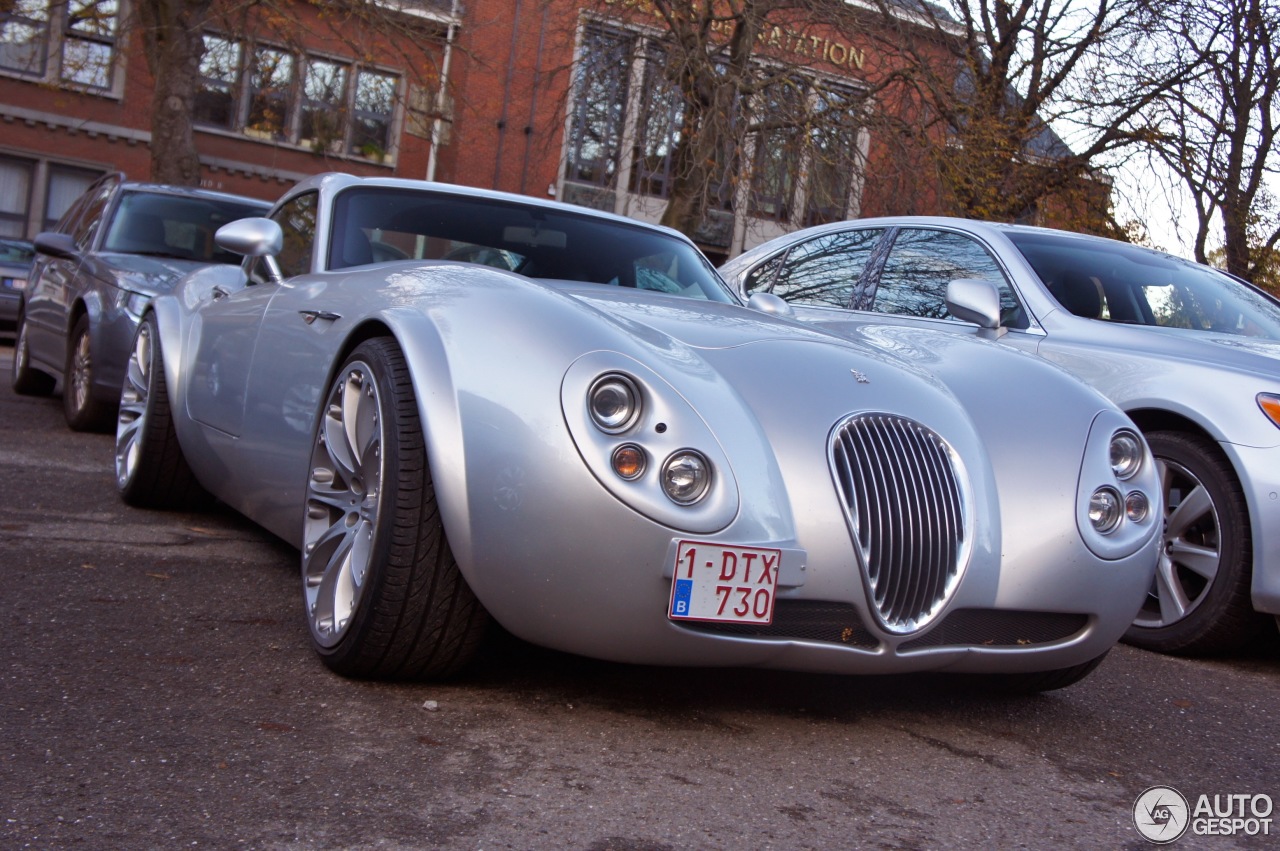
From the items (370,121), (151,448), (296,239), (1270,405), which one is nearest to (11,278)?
(151,448)

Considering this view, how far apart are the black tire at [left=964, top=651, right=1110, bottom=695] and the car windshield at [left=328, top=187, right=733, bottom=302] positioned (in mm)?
1562

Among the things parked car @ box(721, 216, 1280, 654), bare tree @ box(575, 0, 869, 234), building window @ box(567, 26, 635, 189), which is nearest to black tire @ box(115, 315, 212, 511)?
parked car @ box(721, 216, 1280, 654)

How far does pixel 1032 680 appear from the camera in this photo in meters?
3.50

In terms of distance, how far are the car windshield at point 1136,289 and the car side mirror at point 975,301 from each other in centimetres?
54

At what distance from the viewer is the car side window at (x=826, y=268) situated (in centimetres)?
632

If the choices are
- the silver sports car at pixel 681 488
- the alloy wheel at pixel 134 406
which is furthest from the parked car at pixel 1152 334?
the alloy wheel at pixel 134 406

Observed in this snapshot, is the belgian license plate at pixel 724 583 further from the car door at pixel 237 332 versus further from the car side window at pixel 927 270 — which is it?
the car side window at pixel 927 270

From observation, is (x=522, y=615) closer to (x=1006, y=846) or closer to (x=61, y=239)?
(x=1006, y=846)

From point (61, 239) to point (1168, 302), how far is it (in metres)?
6.28

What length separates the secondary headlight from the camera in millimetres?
4520

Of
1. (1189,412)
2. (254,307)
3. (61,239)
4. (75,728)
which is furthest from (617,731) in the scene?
(61,239)

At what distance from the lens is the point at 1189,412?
15.5ft

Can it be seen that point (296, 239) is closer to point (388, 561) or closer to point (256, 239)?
point (256, 239)

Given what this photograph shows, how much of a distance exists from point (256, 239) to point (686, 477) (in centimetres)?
226
